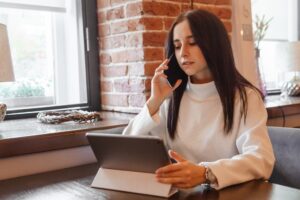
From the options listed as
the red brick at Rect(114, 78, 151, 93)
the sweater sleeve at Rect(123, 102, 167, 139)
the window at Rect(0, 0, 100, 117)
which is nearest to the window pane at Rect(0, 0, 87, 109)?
the window at Rect(0, 0, 100, 117)

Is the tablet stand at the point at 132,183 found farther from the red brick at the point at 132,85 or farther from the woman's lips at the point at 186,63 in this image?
the red brick at the point at 132,85

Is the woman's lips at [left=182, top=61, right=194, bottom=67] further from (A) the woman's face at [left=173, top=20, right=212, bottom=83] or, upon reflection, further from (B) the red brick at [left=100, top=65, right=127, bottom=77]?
(B) the red brick at [left=100, top=65, right=127, bottom=77]

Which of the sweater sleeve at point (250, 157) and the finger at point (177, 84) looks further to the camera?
the finger at point (177, 84)

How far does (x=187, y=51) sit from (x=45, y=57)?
0.95 m

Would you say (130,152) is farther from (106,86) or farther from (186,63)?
(106,86)

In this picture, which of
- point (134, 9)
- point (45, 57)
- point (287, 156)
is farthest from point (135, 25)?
point (287, 156)

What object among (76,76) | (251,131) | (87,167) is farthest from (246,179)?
(76,76)

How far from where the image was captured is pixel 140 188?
3.14 feet

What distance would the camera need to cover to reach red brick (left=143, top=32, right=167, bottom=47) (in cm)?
172

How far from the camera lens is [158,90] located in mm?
1295

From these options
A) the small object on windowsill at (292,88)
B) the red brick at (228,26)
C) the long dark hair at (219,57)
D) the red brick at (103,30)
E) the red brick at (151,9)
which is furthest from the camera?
the small object on windowsill at (292,88)

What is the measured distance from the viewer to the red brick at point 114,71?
1.85 meters

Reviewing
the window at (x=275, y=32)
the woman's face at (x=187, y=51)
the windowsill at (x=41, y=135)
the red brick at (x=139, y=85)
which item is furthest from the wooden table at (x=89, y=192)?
the window at (x=275, y=32)

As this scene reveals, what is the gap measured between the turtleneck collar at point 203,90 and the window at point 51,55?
81cm
